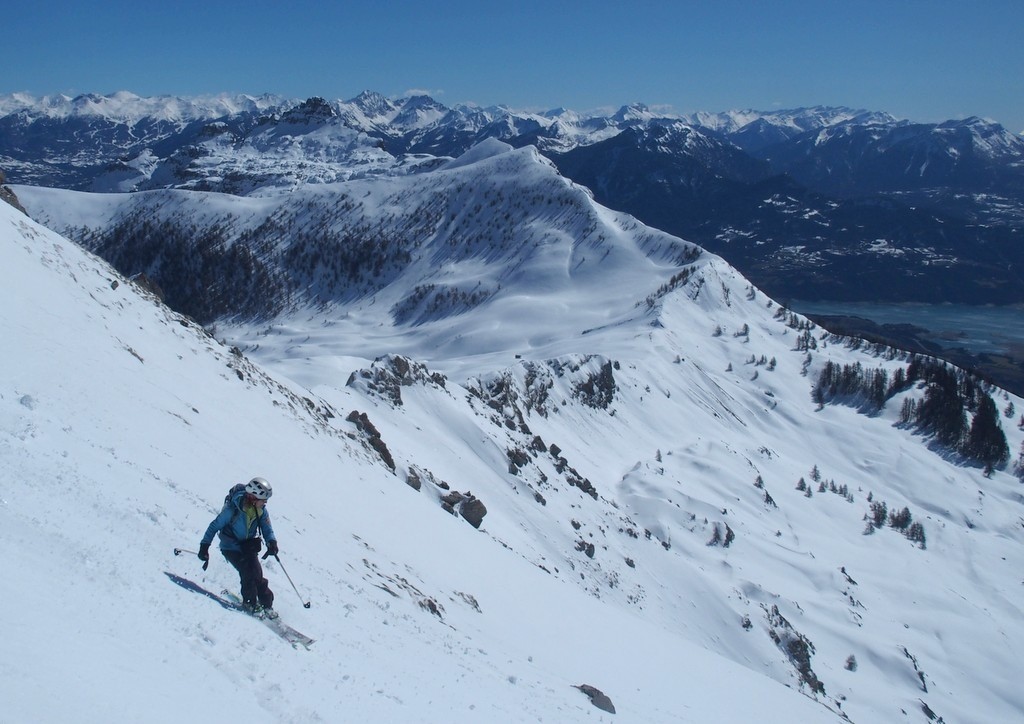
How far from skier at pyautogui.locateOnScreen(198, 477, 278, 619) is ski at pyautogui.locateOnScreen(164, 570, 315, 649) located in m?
0.20

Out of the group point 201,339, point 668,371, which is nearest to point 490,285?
point 668,371

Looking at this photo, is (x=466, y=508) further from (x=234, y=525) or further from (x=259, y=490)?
(x=259, y=490)

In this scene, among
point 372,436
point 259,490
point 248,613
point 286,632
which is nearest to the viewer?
point 286,632

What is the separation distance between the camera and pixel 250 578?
1185 cm

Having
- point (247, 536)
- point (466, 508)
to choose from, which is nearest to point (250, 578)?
point (247, 536)

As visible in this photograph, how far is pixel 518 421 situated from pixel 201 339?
28.5 metres

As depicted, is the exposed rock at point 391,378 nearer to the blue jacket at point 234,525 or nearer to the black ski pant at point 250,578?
the blue jacket at point 234,525

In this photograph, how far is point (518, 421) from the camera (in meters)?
55.1

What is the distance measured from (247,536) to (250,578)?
2.46 feet

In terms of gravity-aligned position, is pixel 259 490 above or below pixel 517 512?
above

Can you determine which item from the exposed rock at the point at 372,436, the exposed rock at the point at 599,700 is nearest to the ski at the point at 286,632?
the exposed rock at the point at 599,700

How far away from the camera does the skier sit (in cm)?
1184

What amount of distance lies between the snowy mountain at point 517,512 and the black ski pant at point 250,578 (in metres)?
0.76

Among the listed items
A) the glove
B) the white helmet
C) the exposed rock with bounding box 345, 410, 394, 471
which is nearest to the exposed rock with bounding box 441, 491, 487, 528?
the exposed rock with bounding box 345, 410, 394, 471
